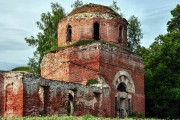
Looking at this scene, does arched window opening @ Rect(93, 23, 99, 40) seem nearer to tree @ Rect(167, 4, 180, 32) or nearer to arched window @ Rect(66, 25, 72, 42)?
arched window @ Rect(66, 25, 72, 42)

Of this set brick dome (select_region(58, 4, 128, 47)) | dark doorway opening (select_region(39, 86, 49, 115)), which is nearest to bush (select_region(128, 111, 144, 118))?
brick dome (select_region(58, 4, 128, 47))

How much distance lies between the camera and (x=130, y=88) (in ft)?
85.6

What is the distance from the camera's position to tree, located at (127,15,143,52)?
40.1m

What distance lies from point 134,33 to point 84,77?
17453mm

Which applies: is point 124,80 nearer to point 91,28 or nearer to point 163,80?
point 91,28

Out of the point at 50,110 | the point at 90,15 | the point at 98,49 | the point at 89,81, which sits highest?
the point at 90,15

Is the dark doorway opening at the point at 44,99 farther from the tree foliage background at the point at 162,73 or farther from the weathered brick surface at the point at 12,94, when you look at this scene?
the tree foliage background at the point at 162,73

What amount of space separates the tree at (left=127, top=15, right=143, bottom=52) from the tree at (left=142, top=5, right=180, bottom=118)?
784 cm

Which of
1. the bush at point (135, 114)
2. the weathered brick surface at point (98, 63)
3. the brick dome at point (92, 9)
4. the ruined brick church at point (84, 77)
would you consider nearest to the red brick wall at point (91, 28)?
the ruined brick church at point (84, 77)

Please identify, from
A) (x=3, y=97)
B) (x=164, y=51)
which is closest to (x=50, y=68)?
(x=3, y=97)

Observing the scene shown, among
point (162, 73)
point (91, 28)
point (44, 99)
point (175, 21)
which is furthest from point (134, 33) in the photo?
point (44, 99)

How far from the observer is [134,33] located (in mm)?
40312

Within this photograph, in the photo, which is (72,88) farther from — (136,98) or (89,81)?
(136,98)

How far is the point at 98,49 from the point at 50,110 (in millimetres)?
5717
